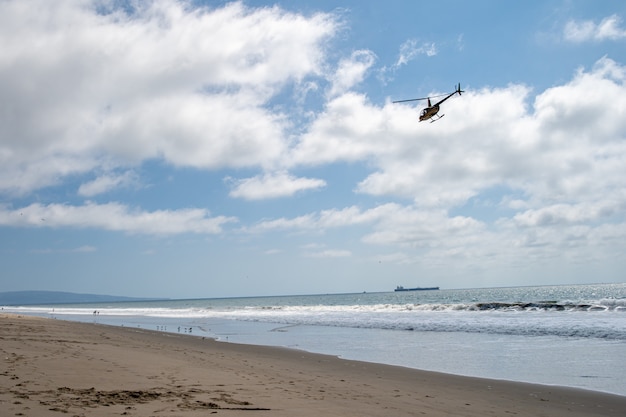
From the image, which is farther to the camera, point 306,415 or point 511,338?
point 511,338

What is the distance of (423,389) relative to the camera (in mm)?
10953

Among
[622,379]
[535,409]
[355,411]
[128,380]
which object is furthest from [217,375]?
[622,379]

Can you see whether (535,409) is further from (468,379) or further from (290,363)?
(290,363)

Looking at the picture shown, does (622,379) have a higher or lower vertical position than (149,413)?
lower

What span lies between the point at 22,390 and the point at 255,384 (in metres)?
4.29

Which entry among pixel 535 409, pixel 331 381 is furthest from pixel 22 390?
pixel 535 409

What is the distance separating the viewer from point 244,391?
9.24m

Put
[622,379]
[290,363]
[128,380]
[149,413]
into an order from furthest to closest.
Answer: [290,363], [622,379], [128,380], [149,413]

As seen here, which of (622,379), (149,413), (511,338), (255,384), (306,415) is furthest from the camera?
(511,338)

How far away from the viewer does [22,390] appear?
7660 mm

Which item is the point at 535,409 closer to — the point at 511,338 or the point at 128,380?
the point at 128,380

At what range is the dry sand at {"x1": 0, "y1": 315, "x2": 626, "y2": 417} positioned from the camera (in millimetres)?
7340

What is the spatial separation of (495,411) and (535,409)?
0.89 metres

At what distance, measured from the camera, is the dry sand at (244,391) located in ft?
24.1
